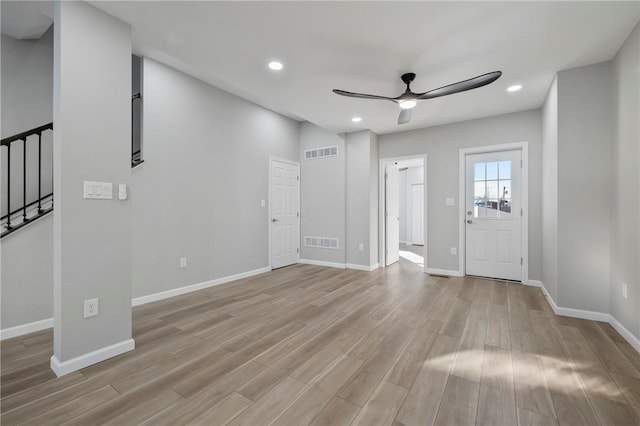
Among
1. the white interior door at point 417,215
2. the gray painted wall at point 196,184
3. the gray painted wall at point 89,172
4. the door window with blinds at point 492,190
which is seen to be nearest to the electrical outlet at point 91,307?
the gray painted wall at point 89,172

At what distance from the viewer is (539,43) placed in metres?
2.51

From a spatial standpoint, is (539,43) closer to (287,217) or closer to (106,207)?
(106,207)

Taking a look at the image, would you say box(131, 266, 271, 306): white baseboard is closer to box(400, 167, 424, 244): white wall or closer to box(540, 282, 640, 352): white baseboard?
box(540, 282, 640, 352): white baseboard

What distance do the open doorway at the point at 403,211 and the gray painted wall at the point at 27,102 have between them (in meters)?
5.06

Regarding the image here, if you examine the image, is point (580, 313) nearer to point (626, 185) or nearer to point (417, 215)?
point (626, 185)

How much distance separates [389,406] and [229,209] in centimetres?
360

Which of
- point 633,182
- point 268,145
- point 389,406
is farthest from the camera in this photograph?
point 268,145

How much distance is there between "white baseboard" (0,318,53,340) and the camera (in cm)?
246

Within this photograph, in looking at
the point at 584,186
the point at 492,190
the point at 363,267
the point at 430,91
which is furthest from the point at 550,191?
the point at 363,267

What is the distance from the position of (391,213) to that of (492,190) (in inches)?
73.7

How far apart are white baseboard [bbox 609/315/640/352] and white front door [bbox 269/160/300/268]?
4.57 meters

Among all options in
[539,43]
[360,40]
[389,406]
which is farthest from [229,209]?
[539,43]

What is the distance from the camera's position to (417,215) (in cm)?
893

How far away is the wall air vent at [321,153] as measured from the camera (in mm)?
5603
